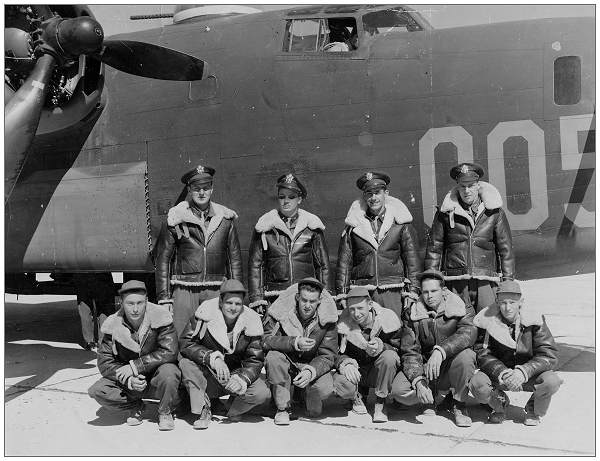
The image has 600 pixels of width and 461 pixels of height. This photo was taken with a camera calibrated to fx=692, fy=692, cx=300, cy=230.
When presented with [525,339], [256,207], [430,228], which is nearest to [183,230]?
[256,207]

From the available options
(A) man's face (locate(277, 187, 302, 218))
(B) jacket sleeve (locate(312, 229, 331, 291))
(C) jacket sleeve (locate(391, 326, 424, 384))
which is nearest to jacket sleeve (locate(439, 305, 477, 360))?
(C) jacket sleeve (locate(391, 326, 424, 384))

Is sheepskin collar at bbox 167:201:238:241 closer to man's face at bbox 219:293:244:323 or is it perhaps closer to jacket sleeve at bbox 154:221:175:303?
jacket sleeve at bbox 154:221:175:303

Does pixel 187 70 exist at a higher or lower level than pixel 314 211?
higher

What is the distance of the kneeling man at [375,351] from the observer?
5734mm

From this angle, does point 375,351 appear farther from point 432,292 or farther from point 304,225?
point 304,225

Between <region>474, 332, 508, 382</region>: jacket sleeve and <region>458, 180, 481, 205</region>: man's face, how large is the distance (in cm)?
123

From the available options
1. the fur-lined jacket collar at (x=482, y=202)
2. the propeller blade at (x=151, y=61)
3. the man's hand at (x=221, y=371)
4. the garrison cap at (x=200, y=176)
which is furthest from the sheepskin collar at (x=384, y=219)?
the propeller blade at (x=151, y=61)

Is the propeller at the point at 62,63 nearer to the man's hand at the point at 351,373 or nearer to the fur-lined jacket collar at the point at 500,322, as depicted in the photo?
the man's hand at the point at 351,373

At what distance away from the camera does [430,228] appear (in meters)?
6.99

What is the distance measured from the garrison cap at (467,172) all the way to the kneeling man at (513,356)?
42.2 inches

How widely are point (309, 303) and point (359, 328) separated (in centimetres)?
51

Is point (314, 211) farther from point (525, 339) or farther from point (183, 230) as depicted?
point (525, 339)

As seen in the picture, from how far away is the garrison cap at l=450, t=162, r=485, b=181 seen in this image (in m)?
6.22

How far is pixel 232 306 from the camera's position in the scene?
5.72 m
